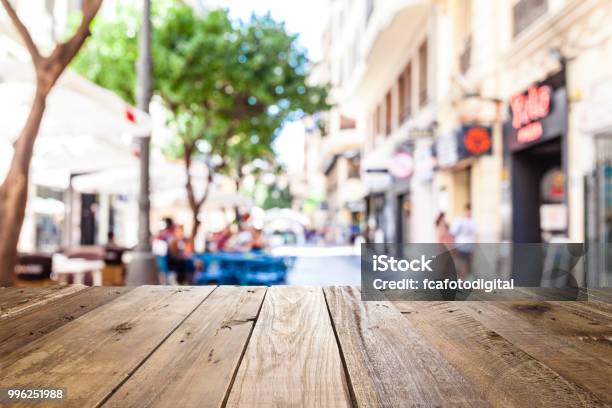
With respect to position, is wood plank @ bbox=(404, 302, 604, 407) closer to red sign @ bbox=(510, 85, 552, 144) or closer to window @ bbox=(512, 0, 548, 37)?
red sign @ bbox=(510, 85, 552, 144)

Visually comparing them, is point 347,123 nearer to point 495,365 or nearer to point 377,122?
point 377,122

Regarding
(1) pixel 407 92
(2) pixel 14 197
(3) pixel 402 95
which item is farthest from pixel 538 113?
(3) pixel 402 95

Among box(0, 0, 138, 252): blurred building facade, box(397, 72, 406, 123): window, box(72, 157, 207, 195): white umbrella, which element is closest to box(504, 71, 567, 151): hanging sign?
box(72, 157, 207, 195): white umbrella

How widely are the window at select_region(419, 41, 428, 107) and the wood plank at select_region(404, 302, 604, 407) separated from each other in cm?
1796

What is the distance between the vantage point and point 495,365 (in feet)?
5.03

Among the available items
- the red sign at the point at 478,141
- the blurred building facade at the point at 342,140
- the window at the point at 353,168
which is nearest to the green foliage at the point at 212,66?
the red sign at the point at 478,141

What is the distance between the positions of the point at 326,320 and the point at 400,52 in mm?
21773

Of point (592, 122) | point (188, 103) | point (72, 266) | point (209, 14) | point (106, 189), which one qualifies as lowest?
point (72, 266)

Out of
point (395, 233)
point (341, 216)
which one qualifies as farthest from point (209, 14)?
point (341, 216)

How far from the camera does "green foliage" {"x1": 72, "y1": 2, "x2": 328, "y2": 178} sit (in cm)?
1402

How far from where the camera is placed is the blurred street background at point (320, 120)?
28.8ft

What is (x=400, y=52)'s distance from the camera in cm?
2264

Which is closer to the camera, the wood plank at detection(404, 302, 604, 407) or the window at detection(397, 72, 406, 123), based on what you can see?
the wood plank at detection(404, 302, 604, 407)

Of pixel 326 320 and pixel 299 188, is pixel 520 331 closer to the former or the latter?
pixel 326 320
